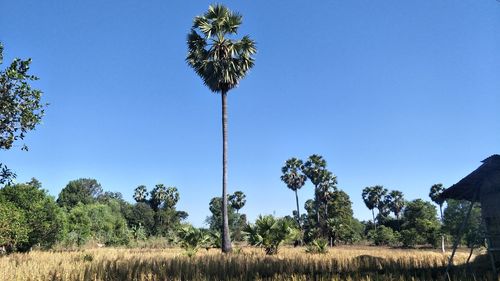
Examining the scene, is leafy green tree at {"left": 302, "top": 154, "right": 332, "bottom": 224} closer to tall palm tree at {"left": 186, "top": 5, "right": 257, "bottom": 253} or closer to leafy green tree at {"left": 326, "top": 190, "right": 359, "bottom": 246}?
leafy green tree at {"left": 326, "top": 190, "right": 359, "bottom": 246}

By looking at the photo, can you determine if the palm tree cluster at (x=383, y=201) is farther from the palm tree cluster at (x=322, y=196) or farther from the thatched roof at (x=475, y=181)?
the thatched roof at (x=475, y=181)

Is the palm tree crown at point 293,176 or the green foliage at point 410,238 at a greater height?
the palm tree crown at point 293,176

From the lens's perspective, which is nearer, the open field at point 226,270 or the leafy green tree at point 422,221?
the open field at point 226,270

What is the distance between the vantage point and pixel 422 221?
192 feet

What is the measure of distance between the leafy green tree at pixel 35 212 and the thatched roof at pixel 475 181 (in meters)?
28.8

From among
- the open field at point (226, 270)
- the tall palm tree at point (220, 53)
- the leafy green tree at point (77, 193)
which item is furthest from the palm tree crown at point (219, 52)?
the leafy green tree at point (77, 193)

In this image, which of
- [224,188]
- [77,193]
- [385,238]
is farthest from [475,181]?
[77,193]

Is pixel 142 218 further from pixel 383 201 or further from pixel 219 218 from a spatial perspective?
pixel 383 201

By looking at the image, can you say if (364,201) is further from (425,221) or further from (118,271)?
(118,271)

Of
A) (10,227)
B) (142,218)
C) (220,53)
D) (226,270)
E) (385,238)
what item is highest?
(220,53)

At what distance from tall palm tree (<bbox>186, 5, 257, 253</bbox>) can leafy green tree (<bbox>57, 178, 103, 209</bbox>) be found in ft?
228

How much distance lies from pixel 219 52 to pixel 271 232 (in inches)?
478

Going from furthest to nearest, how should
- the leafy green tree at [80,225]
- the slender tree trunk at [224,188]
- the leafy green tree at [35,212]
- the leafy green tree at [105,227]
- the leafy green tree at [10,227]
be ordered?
the leafy green tree at [105,227]
the leafy green tree at [80,225]
the leafy green tree at [35,212]
the slender tree trunk at [224,188]
the leafy green tree at [10,227]

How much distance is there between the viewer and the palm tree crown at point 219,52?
27.0 m
